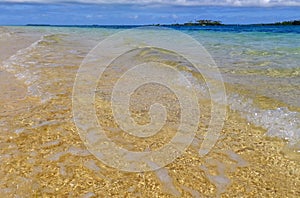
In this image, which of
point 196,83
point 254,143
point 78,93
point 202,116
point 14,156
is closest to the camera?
point 14,156

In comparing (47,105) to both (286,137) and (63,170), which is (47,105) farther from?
(286,137)

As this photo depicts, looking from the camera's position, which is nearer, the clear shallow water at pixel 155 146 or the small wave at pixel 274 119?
the clear shallow water at pixel 155 146

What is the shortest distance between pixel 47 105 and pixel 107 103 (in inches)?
40.8

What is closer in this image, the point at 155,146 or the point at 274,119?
the point at 155,146

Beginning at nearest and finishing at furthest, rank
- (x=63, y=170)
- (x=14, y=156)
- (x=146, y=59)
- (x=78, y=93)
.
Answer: (x=63, y=170), (x=14, y=156), (x=78, y=93), (x=146, y=59)

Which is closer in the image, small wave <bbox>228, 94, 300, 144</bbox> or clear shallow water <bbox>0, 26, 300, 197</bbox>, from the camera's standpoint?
clear shallow water <bbox>0, 26, 300, 197</bbox>

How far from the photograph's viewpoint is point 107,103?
20.1 feet

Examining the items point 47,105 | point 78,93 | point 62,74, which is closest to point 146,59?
point 62,74

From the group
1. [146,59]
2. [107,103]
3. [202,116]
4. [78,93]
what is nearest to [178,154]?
[202,116]

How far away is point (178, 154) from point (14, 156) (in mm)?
1903

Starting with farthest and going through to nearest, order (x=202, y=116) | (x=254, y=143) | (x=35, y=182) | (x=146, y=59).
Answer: (x=146, y=59) < (x=202, y=116) < (x=254, y=143) < (x=35, y=182)

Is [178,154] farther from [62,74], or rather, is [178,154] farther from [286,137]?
[62,74]

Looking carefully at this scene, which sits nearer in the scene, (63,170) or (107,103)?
(63,170)

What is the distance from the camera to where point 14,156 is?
3873mm
